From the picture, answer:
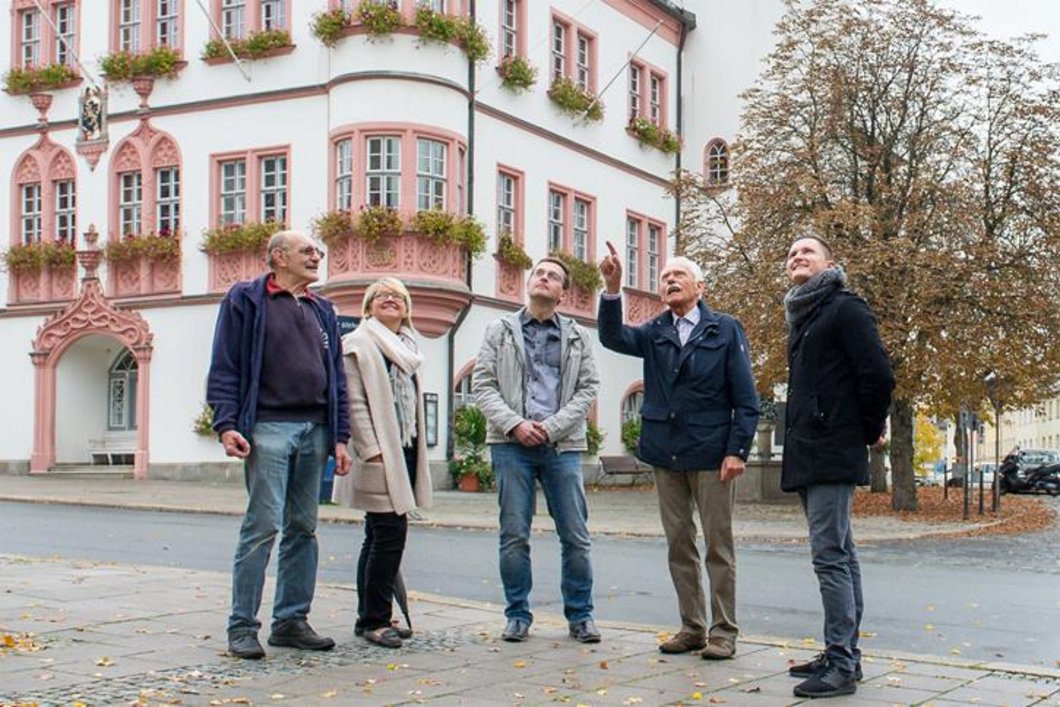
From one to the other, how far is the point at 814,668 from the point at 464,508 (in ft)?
57.2


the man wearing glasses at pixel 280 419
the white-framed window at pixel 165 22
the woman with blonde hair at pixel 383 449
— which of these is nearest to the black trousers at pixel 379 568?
the woman with blonde hair at pixel 383 449

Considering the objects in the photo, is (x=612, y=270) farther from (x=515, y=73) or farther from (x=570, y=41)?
(x=570, y=41)

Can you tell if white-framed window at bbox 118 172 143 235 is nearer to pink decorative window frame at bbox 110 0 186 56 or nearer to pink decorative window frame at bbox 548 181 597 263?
pink decorative window frame at bbox 110 0 186 56

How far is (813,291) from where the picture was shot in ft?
24.1

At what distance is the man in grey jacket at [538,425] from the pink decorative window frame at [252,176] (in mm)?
22698

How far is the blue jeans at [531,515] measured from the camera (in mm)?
8570

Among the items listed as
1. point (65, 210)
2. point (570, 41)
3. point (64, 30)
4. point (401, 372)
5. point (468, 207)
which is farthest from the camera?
point (570, 41)

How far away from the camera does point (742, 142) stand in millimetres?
28312

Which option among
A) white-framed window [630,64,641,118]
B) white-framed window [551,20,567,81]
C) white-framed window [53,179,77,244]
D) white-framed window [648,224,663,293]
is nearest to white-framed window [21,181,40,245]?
white-framed window [53,179,77,244]

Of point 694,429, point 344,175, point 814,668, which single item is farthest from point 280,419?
point 344,175

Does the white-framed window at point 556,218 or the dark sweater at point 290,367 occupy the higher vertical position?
the white-framed window at point 556,218

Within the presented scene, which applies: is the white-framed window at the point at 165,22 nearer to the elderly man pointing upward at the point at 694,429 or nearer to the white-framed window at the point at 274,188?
the white-framed window at the point at 274,188

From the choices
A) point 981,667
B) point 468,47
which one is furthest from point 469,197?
point 981,667

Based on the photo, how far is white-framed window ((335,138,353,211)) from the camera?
96.5 feet
